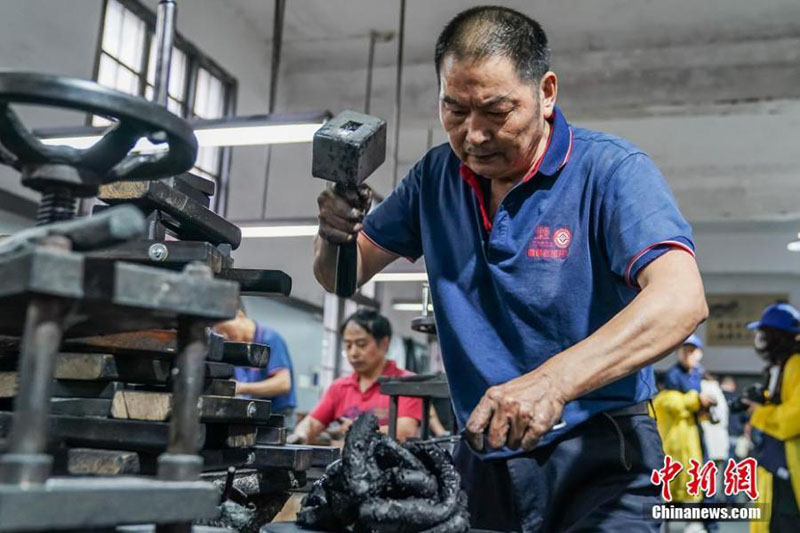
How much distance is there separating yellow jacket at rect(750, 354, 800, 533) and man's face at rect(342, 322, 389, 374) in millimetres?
2501

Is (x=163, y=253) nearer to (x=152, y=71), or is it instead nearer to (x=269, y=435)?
(x=269, y=435)

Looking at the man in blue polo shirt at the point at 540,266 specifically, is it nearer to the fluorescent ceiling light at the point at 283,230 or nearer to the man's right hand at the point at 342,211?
the man's right hand at the point at 342,211

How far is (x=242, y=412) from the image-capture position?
1483 millimetres

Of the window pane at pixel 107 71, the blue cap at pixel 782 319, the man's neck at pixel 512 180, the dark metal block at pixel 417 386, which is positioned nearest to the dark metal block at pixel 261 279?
the man's neck at pixel 512 180

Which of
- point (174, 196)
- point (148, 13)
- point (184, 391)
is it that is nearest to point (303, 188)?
point (148, 13)

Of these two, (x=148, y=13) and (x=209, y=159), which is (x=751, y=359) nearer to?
(x=209, y=159)

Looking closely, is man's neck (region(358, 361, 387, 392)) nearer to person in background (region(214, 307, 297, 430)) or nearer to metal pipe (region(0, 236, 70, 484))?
person in background (region(214, 307, 297, 430))

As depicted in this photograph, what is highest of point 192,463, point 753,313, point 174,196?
point 753,313

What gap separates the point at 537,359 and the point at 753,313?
1575 cm

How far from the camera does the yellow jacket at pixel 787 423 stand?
190 inches

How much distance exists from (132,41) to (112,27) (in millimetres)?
269

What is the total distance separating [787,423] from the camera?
15.9ft

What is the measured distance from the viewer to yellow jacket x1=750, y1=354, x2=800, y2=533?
4819 millimetres

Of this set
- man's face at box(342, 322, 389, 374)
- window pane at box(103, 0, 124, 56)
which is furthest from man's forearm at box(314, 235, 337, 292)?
window pane at box(103, 0, 124, 56)
